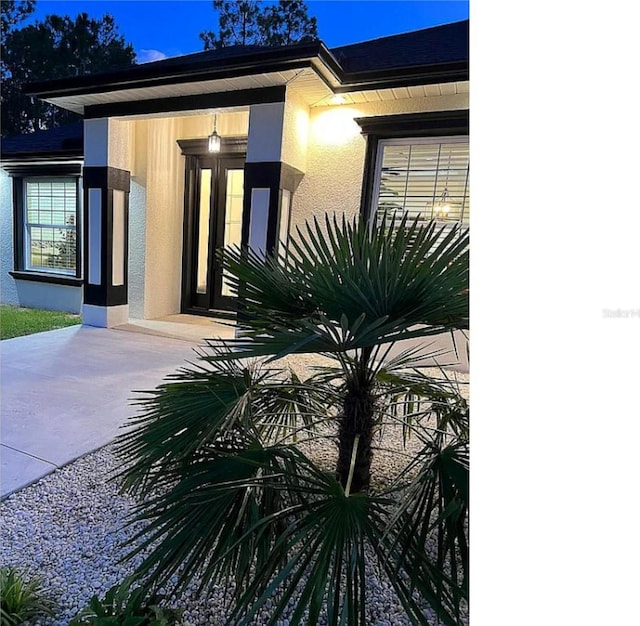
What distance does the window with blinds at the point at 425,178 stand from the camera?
483cm

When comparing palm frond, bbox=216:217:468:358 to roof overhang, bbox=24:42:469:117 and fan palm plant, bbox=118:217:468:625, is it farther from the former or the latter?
roof overhang, bbox=24:42:469:117

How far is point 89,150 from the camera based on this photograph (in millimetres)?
5773

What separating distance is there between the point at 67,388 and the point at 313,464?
10.4 feet

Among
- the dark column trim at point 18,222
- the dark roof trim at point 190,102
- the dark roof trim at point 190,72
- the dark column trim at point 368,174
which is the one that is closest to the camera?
the dark roof trim at point 190,72

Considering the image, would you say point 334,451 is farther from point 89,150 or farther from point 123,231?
point 89,150

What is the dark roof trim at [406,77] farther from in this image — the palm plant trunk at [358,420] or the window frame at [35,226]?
the window frame at [35,226]

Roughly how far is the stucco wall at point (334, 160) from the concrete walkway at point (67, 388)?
8.04 feet

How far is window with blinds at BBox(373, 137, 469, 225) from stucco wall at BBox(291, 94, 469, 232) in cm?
30

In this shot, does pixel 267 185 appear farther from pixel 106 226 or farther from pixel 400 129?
pixel 106 226

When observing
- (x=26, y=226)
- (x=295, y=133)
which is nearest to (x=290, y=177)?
(x=295, y=133)

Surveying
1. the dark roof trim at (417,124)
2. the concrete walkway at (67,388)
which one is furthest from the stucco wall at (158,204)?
the dark roof trim at (417,124)

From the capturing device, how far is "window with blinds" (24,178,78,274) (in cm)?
739
